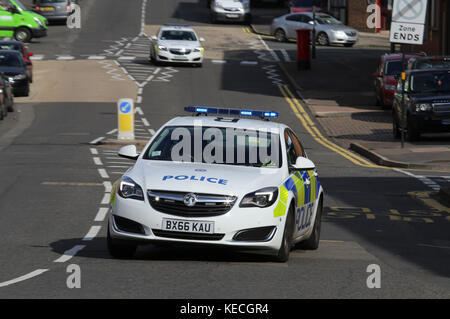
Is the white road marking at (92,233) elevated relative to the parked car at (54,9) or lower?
elevated

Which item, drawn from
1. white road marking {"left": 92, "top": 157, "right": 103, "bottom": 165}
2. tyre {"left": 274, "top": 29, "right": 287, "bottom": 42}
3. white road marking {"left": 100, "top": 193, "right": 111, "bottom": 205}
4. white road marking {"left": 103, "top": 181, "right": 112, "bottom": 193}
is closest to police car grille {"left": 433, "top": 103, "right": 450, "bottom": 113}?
white road marking {"left": 92, "top": 157, "right": 103, "bottom": 165}

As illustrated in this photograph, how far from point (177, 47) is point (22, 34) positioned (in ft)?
37.2

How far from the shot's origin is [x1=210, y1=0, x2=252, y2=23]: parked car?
69.6m

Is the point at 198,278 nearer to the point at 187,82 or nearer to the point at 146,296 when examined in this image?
the point at 146,296

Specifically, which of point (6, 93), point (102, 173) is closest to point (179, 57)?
point (6, 93)

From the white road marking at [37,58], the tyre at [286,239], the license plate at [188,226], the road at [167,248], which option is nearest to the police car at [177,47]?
the road at [167,248]

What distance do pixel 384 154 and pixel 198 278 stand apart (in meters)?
17.9

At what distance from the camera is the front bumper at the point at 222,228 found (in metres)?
11.5

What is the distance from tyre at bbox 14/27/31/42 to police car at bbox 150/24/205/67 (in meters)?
9.39

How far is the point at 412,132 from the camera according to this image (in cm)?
3047

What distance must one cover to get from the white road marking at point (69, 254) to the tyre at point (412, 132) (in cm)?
1847

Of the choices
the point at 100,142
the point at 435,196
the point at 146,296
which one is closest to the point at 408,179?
the point at 435,196

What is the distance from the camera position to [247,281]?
10.6 m

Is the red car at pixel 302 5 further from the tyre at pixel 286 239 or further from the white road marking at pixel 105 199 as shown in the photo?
the tyre at pixel 286 239
